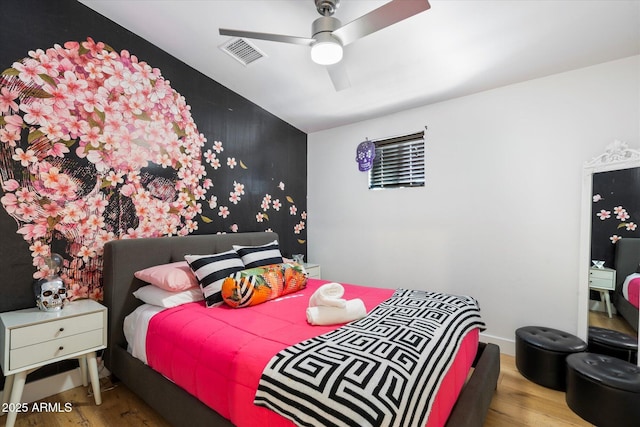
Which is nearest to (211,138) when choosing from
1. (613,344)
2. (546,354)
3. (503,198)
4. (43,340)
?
(43,340)

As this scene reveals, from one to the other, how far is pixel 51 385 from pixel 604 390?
3.54m

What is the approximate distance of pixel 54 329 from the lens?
1672 mm

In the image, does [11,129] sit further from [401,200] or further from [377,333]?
[401,200]

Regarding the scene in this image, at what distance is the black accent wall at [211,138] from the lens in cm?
181

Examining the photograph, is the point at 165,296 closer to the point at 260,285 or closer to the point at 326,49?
the point at 260,285

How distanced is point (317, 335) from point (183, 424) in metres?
0.85

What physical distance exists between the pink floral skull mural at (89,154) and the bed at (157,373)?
21cm

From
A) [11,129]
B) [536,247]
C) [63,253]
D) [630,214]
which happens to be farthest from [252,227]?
[630,214]

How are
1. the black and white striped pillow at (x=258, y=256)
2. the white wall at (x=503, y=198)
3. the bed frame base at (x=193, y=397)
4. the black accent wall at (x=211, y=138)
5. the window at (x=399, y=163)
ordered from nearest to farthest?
the bed frame base at (x=193, y=397) < the black accent wall at (x=211, y=138) < the white wall at (x=503, y=198) < the black and white striped pillow at (x=258, y=256) < the window at (x=399, y=163)

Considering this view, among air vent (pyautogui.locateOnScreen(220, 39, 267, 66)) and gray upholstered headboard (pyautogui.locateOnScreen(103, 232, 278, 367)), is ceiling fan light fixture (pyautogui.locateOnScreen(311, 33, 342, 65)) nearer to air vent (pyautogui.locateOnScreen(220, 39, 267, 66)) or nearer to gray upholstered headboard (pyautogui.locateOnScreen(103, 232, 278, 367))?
air vent (pyautogui.locateOnScreen(220, 39, 267, 66))

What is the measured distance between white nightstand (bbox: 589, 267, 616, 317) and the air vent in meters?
3.27

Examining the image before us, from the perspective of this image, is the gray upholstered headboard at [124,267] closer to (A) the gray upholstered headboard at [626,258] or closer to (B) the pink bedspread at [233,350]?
(B) the pink bedspread at [233,350]

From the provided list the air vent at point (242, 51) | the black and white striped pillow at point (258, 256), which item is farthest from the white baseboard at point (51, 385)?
the air vent at point (242, 51)

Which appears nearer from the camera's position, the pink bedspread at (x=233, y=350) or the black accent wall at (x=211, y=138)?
the pink bedspread at (x=233, y=350)
